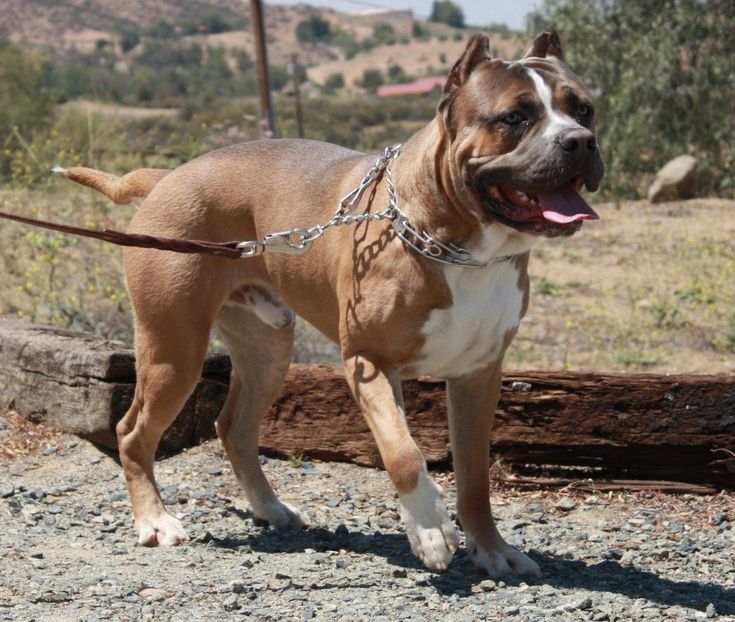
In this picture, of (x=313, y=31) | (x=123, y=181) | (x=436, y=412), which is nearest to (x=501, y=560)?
(x=436, y=412)

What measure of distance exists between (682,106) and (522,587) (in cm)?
1444

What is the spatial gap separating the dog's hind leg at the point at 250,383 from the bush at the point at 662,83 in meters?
12.4

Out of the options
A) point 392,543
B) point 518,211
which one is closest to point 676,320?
point 392,543

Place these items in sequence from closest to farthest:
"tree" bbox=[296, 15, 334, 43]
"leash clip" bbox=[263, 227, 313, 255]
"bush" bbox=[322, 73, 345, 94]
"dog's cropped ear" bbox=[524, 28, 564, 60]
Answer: "dog's cropped ear" bbox=[524, 28, 564, 60] → "leash clip" bbox=[263, 227, 313, 255] → "bush" bbox=[322, 73, 345, 94] → "tree" bbox=[296, 15, 334, 43]

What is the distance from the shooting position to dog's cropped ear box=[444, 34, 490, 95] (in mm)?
4441

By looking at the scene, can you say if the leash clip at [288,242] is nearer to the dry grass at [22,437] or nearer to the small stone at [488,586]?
the small stone at [488,586]

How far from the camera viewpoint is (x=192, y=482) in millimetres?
6164

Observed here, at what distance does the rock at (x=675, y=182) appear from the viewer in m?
16.3

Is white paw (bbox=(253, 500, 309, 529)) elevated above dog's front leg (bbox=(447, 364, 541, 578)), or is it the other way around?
dog's front leg (bbox=(447, 364, 541, 578))

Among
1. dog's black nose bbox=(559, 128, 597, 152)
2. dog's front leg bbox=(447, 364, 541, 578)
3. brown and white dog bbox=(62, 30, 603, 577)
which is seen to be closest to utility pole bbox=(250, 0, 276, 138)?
brown and white dog bbox=(62, 30, 603, 577)

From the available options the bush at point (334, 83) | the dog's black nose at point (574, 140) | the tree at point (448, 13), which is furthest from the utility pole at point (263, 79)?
the tree at point (448, 13)

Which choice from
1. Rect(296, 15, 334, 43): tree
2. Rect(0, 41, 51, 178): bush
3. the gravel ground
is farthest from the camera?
Rect(296, 15, 334, 43): tree

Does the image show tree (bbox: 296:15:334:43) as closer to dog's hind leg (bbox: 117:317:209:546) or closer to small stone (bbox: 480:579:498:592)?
dog's hind leg (bbox: 117:317:209:546)

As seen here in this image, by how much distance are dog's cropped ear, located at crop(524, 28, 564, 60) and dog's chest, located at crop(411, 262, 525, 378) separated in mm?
825
